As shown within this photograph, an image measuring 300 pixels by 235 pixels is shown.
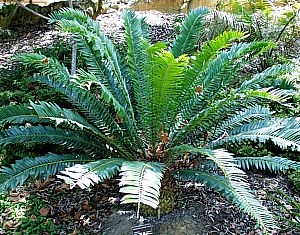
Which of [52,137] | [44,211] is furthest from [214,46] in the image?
[44,211]

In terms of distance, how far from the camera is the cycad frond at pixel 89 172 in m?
2.04

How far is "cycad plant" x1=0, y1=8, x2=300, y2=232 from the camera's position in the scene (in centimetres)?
247

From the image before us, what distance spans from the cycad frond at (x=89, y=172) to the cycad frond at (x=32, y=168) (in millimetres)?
380

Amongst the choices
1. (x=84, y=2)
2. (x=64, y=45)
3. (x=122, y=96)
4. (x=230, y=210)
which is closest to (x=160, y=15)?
(x=84, y=2)

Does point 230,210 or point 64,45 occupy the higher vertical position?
point 64,45

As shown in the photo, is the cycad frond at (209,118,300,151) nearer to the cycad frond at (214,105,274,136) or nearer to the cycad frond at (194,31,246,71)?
the cycad frond at (214,105,274,136)

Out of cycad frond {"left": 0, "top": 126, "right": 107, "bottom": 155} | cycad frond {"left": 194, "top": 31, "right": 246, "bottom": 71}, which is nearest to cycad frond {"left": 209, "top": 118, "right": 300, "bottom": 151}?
cycad frond {"left": 194, "top": 31, "right": 246, "bottom": 71}

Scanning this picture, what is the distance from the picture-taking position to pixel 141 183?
6.75ft

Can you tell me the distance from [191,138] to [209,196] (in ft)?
1.68

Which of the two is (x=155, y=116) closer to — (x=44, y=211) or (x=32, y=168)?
(x=32, y=168)

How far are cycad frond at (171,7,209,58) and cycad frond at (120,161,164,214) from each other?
1.27 meters

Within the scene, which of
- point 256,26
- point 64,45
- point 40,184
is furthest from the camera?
point 64,45

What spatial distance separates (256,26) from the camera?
15.5 feet

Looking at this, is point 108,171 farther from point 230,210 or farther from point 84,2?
point 84,2
